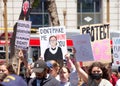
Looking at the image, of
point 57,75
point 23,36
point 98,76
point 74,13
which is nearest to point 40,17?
point 74,13

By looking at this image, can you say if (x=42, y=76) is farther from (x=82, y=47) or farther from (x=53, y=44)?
(x=53, y=44)

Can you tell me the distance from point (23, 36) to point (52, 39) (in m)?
1.87

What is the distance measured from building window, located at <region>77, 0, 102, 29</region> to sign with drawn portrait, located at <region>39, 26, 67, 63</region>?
30.5 m

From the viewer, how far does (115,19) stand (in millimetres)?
44781

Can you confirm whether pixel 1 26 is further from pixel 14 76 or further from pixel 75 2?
pixel 14 76

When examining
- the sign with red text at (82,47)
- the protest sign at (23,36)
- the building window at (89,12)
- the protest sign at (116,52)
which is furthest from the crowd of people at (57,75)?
the building window at (89,12)

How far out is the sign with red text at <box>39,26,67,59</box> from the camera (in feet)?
39.8

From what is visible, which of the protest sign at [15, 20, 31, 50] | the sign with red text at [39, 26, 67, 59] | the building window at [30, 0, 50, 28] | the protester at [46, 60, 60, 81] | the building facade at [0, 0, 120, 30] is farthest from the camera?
the building facade at [0, 0, 120, 30]

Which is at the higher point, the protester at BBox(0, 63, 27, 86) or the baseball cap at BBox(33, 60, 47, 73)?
the baseball cap at BBox(33, 60, 47, 73)

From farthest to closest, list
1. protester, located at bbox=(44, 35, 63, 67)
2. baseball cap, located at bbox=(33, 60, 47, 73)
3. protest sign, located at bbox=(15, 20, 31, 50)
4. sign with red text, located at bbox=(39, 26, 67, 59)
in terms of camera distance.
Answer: protest sign, located at bbox=(15, 20, 31, 50)
sign with red text, located at bbox=(39, 26, 67, 59)
protester, located at bbox=(44, 35, 63, 67)
baseball cap, located at bbox=(33, 60, 47, 73)

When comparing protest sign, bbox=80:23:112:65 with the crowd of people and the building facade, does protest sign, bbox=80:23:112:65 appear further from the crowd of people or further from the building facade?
the building facade

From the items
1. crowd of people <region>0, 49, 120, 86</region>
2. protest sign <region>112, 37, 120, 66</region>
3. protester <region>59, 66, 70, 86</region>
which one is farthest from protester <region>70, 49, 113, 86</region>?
protest sign <region>112, 37, 120, 66</region>

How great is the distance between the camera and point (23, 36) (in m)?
13.9

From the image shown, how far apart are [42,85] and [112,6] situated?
121ft
